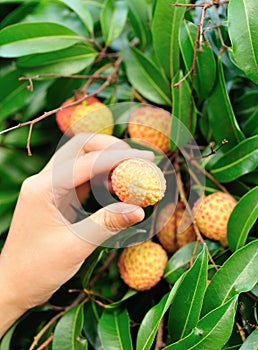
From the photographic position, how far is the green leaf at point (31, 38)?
3.53ft

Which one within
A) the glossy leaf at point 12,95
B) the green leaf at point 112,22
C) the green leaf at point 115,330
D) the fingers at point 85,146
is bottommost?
the green leaf at point 115,330

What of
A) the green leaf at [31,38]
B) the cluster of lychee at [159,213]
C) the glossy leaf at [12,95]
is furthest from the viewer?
the glossy leaf at [12,95]

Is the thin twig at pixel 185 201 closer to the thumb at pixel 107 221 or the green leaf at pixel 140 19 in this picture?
the thumb at pixel 107 221

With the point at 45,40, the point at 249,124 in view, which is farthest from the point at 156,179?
the point at 45,40

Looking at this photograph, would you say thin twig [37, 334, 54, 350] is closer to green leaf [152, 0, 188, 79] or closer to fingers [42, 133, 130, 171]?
fingers [42, 133, 130, 171]

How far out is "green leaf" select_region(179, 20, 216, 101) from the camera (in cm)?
94

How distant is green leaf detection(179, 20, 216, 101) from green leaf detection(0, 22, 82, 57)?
29 centimetres

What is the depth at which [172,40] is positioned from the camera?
102cm

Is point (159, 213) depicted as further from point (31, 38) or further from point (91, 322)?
point (31, 38)

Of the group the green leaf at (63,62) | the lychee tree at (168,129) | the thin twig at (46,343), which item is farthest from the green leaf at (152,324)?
the green leaf at (63,62)

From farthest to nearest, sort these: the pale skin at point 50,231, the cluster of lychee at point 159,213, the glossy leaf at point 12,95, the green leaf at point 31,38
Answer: the glossy leaf at point 12,95 → the green leaf at point 31,38 → the cluster of lychee at point 159,213 → the pale skin at point 50,231

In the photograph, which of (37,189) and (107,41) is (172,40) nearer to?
(107,41)

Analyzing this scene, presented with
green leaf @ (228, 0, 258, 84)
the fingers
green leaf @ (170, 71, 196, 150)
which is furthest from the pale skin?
green leaf @ (228, 0, 258, 84)

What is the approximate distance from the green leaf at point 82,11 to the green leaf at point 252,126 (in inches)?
16.2
